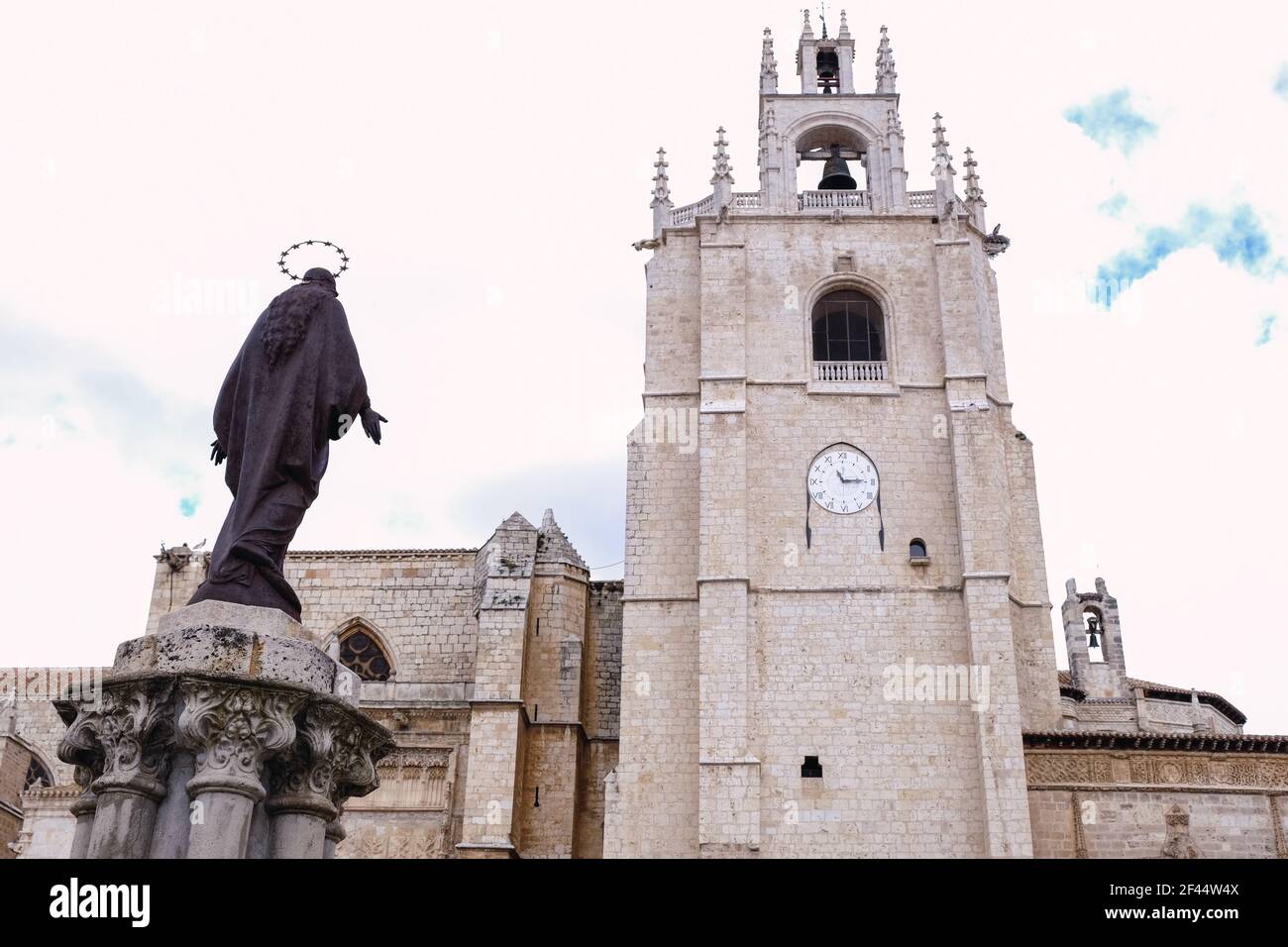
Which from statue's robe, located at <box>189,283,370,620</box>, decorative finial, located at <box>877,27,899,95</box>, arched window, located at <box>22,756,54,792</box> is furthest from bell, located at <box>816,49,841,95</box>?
statue's robe, located at <box>189,283,370,620</box>

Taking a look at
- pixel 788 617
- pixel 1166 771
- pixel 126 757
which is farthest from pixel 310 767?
pixel 1166 771

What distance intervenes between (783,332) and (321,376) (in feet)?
57.4

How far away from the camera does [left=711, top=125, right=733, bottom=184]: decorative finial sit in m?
25.4

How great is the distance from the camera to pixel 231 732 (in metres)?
5.98

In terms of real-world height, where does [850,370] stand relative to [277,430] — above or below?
above

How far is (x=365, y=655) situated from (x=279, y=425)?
61.7ft

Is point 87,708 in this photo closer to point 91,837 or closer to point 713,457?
point 91,837

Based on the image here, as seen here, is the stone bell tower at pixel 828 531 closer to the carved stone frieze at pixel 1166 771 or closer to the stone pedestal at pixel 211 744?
the carved stone frieze at pixel 1166 771

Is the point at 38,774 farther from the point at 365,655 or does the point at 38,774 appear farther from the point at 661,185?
the point at 661,185

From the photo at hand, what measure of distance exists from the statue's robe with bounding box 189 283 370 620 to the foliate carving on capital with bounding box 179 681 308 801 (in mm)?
601

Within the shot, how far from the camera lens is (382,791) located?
2169cm
